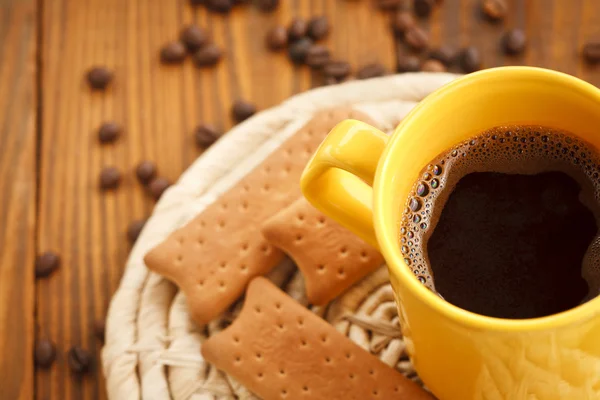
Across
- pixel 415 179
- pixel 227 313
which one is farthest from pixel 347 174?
pixel 227 313

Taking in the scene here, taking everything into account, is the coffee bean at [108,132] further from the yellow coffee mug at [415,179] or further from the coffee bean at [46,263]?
the yellow coffee mug at [415,179]

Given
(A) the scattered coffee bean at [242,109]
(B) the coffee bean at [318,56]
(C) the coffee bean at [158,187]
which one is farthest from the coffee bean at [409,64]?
(C) the coffee bean at [158,187]

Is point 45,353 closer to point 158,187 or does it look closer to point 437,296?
point 158,187

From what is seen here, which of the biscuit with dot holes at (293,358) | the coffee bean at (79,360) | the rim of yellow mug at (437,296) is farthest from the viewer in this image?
the coffee bean at (79,360)

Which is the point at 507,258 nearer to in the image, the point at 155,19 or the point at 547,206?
the point at 547,206

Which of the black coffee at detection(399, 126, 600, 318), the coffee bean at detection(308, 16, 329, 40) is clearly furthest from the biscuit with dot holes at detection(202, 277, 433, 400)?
the coffee bean at detection(308, 16, 329, 40)

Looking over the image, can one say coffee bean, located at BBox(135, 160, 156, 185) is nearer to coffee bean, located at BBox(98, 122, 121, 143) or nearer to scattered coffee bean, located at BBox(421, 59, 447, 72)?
coffee bean, located at BBox(98, 122, 121, 143)

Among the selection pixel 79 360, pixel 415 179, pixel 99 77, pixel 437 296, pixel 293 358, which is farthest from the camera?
pixel 99 77
